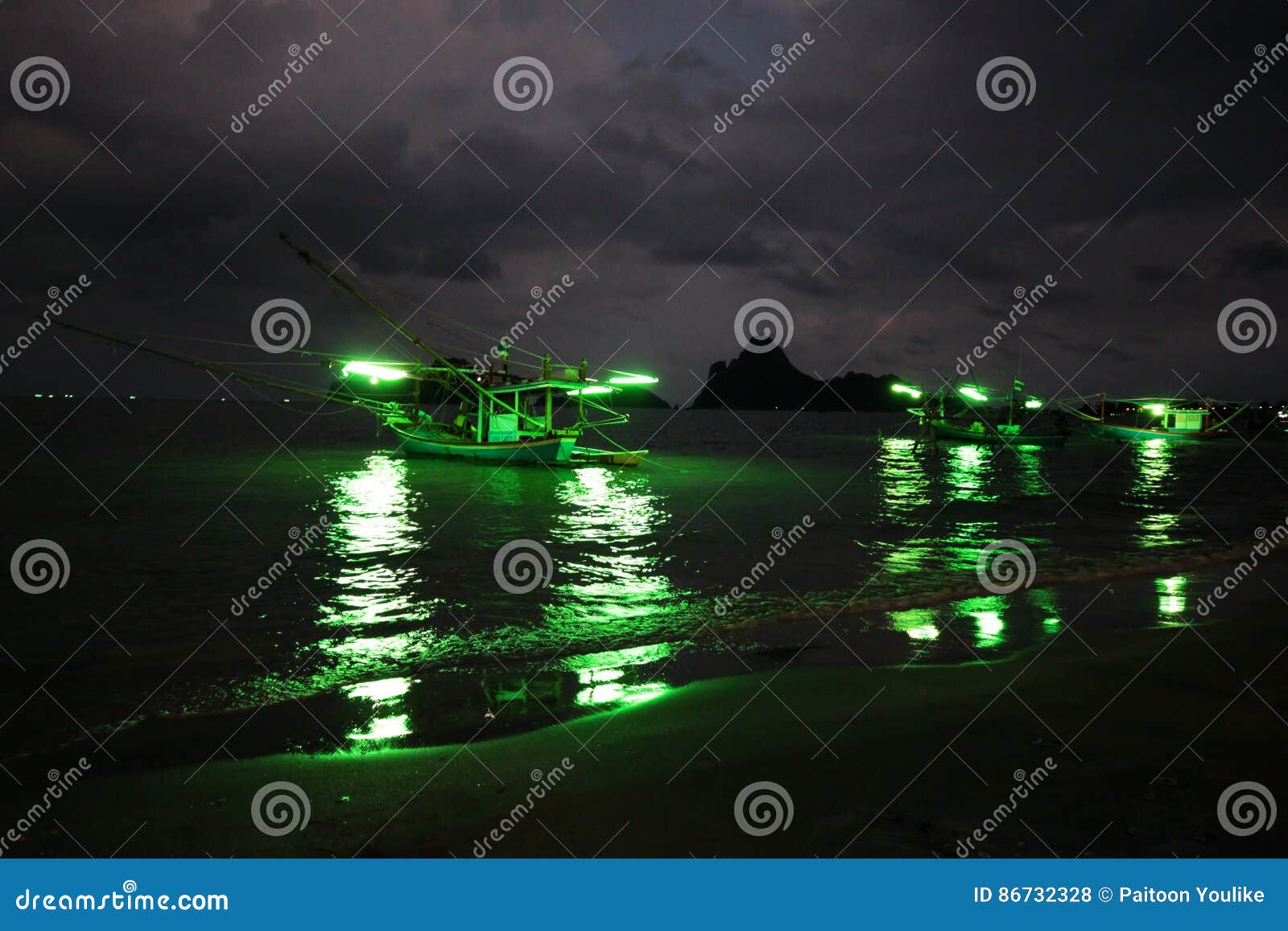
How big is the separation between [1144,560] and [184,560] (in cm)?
1587

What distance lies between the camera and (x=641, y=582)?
37.6ft

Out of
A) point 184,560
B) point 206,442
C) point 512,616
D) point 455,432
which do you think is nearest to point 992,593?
point 512,616

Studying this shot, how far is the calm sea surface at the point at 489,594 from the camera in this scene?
616 centimetres

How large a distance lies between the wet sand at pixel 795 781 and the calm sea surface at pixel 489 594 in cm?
67

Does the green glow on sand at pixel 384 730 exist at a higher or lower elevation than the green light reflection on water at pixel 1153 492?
lower

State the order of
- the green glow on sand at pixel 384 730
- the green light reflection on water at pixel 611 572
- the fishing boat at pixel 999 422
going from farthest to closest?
1. the fishing boat at pixel 999 422
2. the green light reflection on water at pixel 611 572
3. the green glow on sand at pixel 384 730

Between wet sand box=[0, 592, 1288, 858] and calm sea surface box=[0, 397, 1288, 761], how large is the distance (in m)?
0.67

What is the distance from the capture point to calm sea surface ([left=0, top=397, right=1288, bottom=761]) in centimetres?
616

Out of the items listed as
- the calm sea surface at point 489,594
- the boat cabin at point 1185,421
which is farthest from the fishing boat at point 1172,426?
the calm sea surface at point 489,594

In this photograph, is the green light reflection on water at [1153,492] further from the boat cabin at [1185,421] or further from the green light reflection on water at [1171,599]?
the boat cabin at [1185,421]

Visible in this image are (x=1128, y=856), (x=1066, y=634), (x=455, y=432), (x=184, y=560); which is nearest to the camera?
(x=1128, y=856)

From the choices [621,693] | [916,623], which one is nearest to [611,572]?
[916,623]

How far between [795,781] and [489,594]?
6886mm

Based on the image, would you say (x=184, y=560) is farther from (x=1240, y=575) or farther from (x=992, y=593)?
(x=1240, y=575)
